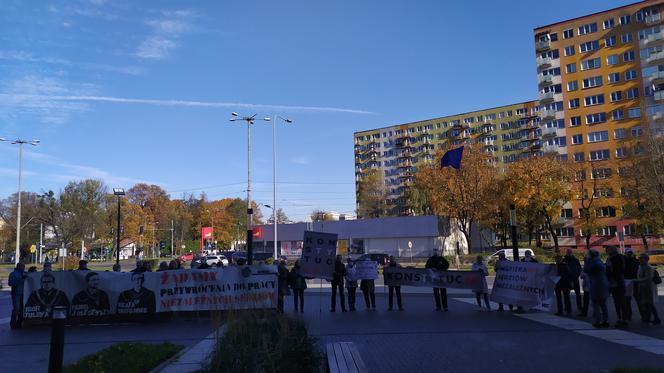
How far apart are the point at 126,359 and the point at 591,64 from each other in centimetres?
8325

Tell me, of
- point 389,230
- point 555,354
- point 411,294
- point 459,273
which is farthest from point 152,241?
point 555,354

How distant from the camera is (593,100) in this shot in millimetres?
76688

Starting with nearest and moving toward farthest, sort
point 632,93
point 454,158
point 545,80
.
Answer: point 454,158
point 632,93
point 545,80

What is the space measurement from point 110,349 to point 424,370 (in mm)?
5420

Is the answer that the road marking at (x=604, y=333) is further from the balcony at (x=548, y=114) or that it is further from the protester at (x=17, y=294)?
the balcony at (x=548, y=114)

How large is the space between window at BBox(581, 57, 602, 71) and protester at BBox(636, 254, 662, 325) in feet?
242

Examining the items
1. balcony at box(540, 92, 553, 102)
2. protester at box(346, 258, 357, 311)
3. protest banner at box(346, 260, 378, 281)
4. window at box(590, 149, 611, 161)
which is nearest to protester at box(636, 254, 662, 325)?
protest banner at box(346, 260, 378, 281)

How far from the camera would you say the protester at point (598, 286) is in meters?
11.8

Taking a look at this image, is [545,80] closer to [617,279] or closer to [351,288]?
[351,288]

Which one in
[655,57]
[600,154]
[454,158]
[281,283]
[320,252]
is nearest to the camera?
[281,283]

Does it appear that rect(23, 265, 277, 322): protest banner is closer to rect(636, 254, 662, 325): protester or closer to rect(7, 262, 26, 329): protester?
rect(7, 262, 26, 329): protester

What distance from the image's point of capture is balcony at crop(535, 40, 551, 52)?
81.1 metres

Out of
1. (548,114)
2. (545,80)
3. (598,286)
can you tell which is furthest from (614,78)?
(598,286)

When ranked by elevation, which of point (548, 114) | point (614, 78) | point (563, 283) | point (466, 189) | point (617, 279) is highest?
point (614, 78)
